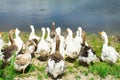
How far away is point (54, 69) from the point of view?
47.4 ft

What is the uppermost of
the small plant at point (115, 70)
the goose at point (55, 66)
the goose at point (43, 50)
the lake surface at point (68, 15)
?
the lake surface at point (68, 15)

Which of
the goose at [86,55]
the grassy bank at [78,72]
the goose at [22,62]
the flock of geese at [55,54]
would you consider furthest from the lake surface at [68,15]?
the goose at [22,62]

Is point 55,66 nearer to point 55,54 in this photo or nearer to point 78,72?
point 55,54

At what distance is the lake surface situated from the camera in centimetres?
3084

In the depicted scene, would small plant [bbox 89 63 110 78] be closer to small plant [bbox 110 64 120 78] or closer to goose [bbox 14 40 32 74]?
small plant [bbox 110 64 120 78]

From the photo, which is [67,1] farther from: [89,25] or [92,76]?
[92,76]

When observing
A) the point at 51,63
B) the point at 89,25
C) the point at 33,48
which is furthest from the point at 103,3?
the point at 51,63

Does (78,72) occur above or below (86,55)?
below

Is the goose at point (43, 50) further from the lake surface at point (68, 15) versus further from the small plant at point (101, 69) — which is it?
the lake surface at point (68, 15)

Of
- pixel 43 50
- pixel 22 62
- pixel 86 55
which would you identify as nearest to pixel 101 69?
pixel 86 55

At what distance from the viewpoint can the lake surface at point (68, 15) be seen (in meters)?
30.8

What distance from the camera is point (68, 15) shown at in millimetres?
35406

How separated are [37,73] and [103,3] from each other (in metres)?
29.0

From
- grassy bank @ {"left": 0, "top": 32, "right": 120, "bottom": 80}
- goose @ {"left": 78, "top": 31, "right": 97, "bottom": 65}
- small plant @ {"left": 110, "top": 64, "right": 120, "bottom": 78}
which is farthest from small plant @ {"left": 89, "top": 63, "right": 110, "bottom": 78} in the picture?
goose @ {"left": 78, "top": 31, "right": 97, "bottom": 65}
